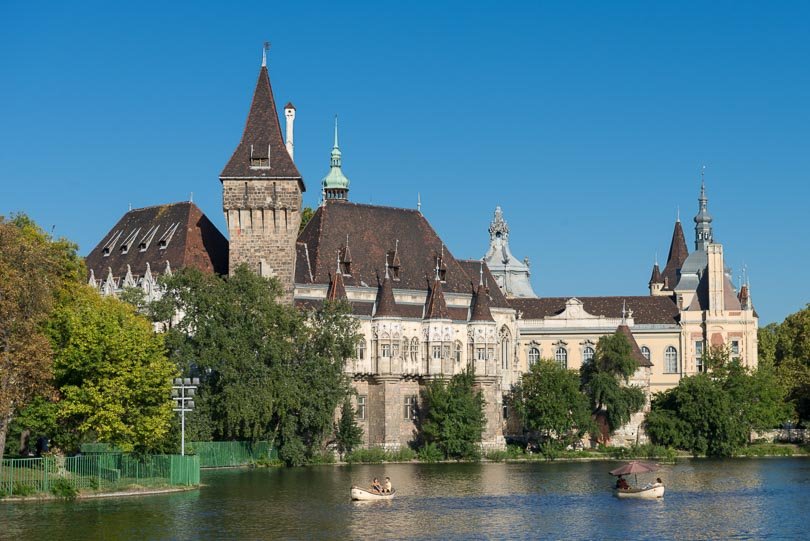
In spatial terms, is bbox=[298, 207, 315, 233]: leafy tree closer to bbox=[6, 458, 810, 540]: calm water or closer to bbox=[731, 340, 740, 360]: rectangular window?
bbox=[731, 340, 740, 360]: rectangular window

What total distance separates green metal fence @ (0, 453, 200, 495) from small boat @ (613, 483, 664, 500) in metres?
19.9

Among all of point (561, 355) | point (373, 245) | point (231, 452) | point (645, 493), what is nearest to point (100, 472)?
point (231, 452)

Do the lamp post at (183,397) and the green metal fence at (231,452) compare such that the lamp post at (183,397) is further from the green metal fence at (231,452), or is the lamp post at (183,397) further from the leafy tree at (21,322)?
the leafy tree at (21,322)

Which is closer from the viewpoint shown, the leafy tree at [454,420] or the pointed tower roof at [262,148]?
the leafy tree at [454,420]

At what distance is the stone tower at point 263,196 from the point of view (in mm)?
96938

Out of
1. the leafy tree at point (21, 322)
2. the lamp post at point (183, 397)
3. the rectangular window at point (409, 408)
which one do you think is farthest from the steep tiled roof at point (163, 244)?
the leafy tree at point (21, 322)

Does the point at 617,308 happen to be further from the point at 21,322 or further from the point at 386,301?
the point at 21,322

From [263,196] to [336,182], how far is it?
88.3 feet

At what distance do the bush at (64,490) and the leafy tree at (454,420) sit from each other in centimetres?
3745

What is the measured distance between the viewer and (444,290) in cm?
10450

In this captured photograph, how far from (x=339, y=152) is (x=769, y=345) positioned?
46852mm

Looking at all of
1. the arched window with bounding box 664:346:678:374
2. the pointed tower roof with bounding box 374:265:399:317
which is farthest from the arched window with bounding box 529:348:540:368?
the pointed tower roof with bounding box 374:265:399:317

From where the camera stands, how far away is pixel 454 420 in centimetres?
9600

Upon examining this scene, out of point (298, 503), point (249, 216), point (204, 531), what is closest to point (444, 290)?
point (249, 216)
